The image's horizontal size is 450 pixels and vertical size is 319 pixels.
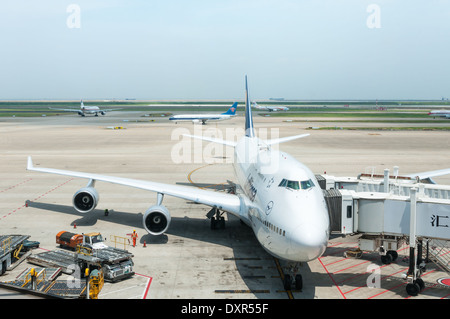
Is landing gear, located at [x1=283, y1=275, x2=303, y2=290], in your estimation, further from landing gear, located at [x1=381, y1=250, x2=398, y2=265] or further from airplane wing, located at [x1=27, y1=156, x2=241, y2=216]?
landing gear, located at [x1=381, y1=250, x2=398, y2=265]

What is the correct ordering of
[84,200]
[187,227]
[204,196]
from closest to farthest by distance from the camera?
[204,196] < [84,200] < [187,227]

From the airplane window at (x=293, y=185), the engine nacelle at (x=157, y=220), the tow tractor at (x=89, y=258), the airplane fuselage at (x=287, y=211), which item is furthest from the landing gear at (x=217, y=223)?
the airplane window at (x=293, y=185)

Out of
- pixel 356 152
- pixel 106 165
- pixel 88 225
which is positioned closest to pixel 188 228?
pixel 88 225

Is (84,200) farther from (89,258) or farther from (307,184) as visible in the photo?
(307,184)

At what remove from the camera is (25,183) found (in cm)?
4359

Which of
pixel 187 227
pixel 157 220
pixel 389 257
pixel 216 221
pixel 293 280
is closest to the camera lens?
pixel 293 280

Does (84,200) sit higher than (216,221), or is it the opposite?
(84,200)

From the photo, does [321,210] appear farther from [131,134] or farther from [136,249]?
[131,134]

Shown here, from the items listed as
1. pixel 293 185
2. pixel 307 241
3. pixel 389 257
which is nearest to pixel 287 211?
pixel 293 185

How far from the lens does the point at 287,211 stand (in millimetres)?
18078

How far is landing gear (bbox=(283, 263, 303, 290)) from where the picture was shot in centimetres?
1902

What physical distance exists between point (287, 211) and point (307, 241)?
1850mm

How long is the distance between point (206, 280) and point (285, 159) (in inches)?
317

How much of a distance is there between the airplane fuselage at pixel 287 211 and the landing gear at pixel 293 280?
4.81 feet
